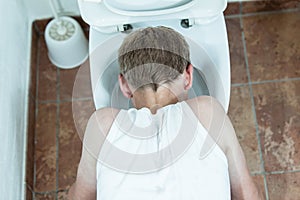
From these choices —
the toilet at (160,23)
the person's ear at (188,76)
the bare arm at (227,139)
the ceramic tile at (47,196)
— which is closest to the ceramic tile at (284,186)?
the bare arm at (227,139)

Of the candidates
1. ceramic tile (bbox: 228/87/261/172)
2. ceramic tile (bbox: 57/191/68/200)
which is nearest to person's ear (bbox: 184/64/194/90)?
ceramic tile (bbox: 228/87/261/172)

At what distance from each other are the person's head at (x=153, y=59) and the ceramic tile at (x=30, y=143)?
0.59 m

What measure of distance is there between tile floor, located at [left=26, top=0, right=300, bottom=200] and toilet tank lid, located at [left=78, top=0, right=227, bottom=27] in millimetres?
475

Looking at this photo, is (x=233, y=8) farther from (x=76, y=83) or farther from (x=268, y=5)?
(x=76, y=83)

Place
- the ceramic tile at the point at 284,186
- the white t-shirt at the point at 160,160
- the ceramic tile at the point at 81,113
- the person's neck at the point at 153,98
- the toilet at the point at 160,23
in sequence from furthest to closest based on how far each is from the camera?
the ceramic tile at the point at 81,113
the ceramic tile at the point at 284,186
the toilet at the point at 160,23
the person's neck at the point at 153,98
the white t-shirt at the point at 160,160

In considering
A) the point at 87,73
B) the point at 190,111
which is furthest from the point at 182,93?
the point at 87,73

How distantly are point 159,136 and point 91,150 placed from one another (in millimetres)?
214

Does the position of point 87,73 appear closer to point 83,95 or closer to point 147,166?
point 83,95

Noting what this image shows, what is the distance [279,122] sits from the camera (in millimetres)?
1657

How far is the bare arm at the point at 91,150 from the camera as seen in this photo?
1.17m

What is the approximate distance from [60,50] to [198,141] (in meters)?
0.75

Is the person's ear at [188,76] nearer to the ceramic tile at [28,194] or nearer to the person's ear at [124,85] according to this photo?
the person's ear at [124,85]

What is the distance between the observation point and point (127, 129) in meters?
1.11

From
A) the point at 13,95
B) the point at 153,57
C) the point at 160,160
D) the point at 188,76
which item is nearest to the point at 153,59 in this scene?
the point at 153,57
